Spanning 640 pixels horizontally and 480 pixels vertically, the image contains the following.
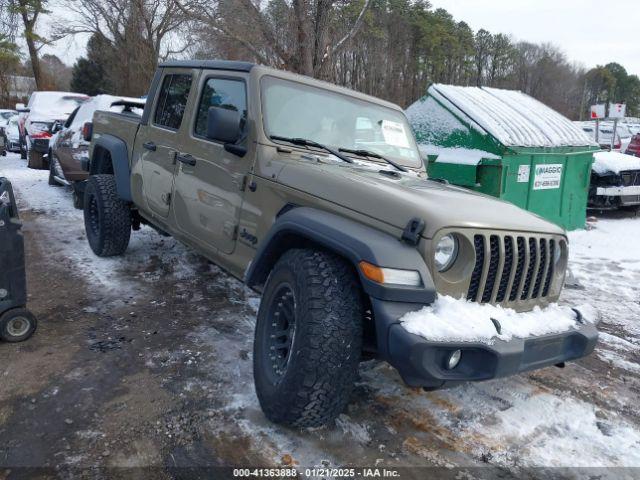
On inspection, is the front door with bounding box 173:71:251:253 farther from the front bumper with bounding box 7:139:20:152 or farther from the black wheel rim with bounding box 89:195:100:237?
the front bumper with bounding box 7:139:20:152

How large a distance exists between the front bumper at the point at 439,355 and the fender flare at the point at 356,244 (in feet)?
0.22

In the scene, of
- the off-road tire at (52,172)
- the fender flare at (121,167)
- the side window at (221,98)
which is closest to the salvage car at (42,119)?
the off-road tire at (52,172)

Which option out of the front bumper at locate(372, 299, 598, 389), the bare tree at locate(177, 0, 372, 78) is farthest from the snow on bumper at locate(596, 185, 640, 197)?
the front bumper at locate(372, 299, 598, 389)

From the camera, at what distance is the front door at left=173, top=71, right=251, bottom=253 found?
11.4 feet

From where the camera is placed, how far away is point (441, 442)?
2.73 metres

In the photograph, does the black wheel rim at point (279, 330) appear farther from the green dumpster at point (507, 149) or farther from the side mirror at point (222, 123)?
the green dumpster at point (507, 149)

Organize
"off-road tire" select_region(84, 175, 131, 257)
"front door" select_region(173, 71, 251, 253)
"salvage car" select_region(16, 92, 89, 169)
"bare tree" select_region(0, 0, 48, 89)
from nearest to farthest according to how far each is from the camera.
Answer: "front door" select_region(173, 71, 251, 253) < "off-road tire" select_region(84, 175, 131, 257) < "salvage car" select_region(16, 92, 89, 169) < "bare tree" select_region(0, 0, 48, 89)

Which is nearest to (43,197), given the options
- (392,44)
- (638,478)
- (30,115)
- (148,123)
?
(30,115)

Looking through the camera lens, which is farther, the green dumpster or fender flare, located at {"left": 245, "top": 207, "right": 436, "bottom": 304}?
the green dumpster

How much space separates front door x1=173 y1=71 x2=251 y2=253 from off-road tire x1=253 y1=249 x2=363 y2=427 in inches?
39.1

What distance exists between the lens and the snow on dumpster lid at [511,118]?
7156 millimetres

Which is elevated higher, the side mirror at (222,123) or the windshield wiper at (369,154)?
the side mirror at (222,123)

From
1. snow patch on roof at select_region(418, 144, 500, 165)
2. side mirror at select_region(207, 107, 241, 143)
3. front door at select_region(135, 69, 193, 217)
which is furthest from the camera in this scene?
snow patch on roof at select_region(418, 144, 500, 165)

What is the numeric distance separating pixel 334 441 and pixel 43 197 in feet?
26.6
